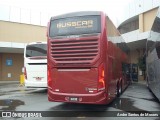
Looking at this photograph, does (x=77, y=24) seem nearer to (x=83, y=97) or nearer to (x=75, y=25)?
(x=75, y=25)

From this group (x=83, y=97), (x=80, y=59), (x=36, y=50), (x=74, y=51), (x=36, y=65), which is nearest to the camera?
(x=83, y=97)

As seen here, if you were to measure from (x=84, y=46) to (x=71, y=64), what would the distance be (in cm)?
83

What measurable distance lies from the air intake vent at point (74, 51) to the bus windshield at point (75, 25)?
0.37m

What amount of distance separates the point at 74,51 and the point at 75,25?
40.9 inches

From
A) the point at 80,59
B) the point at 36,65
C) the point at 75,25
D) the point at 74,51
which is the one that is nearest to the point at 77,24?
the point at 75,25

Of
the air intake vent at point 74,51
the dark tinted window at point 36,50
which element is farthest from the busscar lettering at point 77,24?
the dark tinted window at point 36,50

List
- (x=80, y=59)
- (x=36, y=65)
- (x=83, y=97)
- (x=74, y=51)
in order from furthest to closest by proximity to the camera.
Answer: (x=36, y=65) < (x=74, y=51) < (x=80, y=59) < (x=83, y=97)

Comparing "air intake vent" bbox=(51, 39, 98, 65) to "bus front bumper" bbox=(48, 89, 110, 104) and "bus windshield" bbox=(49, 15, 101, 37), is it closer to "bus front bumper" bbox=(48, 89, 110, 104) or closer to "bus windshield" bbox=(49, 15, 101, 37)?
"bus windshield" bbox=(49, 15, 101, 37)

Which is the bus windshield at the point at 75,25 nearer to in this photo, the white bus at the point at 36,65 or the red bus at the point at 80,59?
the red bus at the point at 80,59

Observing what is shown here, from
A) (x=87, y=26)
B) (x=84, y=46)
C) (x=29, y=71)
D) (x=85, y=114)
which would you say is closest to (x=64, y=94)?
(x=85, y=114)

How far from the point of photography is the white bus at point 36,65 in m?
17.0

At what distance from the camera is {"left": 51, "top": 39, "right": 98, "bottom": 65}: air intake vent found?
10.6 m

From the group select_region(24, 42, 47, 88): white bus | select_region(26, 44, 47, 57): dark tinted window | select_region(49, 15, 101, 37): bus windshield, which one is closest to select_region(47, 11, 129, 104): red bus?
select_region(49, 15, 101, 37): bus windshield

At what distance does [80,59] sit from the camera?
35.1 feet
